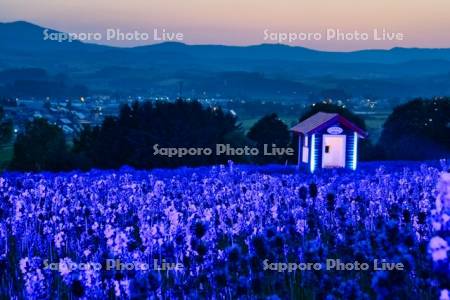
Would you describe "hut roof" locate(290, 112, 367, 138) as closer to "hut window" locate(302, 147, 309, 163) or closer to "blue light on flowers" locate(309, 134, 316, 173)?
"blue light on flowers" locate(309, 134, 316, 173)

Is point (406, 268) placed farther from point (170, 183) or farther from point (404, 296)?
point (170, 183)

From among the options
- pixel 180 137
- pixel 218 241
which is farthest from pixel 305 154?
pixel 218 241

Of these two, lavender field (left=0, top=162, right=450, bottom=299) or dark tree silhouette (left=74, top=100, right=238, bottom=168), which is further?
dark tree silhouette (left=74, top=100, right=238, bottom=168)

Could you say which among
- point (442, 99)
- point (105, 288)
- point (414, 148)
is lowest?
point (105, 288)

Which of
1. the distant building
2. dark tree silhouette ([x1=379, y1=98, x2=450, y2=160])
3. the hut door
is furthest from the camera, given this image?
dark tree silhouette ([x1=379, y1=98, x2=450, y2=160])

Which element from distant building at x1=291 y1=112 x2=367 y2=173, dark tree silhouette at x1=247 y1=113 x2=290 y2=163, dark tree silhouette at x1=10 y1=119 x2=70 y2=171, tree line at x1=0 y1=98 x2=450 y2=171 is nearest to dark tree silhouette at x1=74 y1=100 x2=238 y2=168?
tree line at x1=0 y1=98 x2=450 y2=171

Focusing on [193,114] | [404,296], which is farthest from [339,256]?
[193,114]

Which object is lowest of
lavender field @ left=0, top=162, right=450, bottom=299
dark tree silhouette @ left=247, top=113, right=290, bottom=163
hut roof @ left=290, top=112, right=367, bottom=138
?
lavender field @ left=0, top=162, right=450, bottom=299
